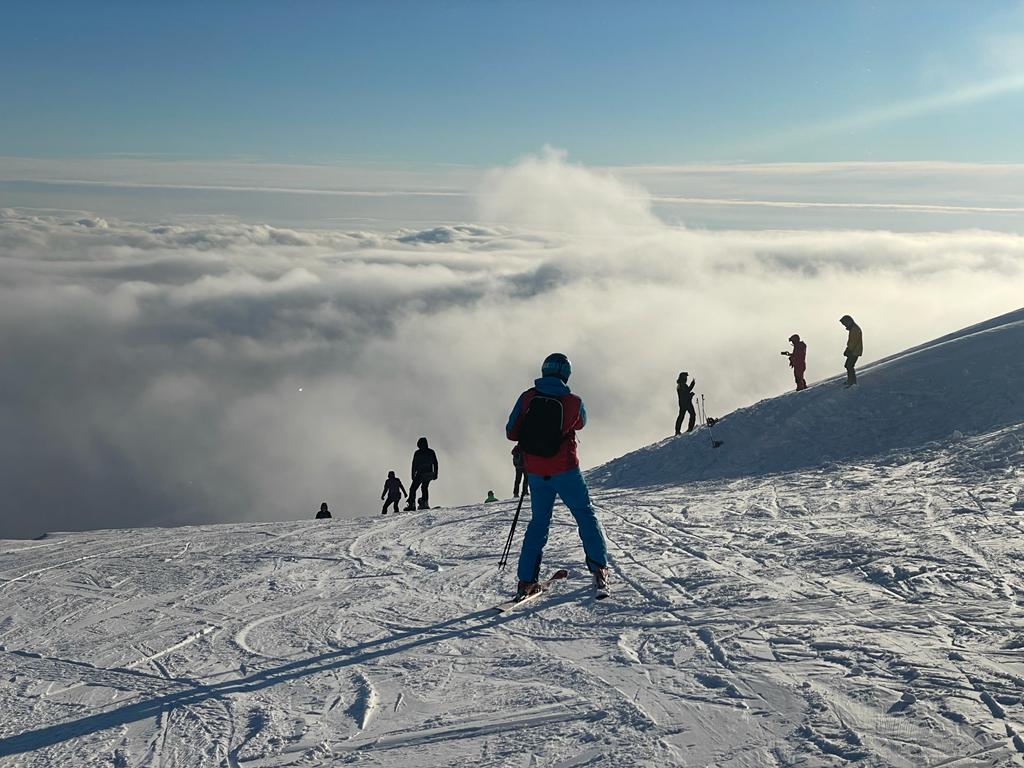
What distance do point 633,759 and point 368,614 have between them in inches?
140

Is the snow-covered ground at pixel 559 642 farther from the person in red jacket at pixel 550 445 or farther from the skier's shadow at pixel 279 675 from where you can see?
the person in red jacket at pixel 550 445

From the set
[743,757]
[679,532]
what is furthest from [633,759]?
[679,532]

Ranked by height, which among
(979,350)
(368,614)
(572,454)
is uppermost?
(979,350)

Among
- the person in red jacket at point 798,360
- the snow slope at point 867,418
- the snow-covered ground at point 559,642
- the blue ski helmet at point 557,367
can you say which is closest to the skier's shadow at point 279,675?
the snow-covered ground at point 559,642

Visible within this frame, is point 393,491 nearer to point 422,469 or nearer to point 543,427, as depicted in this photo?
point 422,469

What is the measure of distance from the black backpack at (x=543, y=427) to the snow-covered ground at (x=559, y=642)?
1347 mm

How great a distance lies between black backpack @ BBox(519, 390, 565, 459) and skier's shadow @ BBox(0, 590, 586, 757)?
1366mm

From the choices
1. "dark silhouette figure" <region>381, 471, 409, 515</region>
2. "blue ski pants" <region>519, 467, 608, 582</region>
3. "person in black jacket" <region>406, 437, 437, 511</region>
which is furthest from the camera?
"dark silhouette figure" <region>381, 471, 409, 515</region>

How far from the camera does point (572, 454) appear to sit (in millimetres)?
6543

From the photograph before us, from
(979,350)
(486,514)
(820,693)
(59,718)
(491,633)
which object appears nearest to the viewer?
(820,693)

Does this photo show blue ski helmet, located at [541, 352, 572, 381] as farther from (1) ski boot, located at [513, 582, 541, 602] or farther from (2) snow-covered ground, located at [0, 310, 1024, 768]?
(2) snow-covered ground, located at [0, 310, 1024, 768]

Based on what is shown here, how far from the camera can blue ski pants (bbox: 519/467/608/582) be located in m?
6.62

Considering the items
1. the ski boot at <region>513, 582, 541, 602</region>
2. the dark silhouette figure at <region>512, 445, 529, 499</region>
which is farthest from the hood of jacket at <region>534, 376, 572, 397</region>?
the ski boot at <region>513, 582, 541, 602</region>

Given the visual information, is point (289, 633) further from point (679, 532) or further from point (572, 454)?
point (679, 532)
